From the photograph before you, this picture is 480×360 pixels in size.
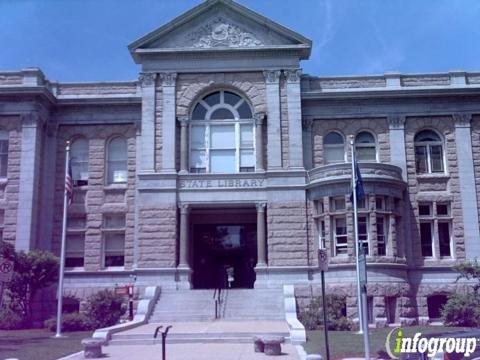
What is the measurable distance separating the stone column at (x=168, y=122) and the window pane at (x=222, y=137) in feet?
7.15

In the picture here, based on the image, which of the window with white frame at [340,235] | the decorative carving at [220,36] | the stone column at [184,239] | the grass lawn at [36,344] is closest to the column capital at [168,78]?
the decorative carving at [220,36]

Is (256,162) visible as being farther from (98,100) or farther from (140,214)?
(98,100)

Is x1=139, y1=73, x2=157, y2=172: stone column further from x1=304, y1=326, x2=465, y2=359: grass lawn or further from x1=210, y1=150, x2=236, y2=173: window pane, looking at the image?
x1=304, y1=326, x2=465, y2=359: grass lawn

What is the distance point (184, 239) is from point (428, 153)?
46.2 feet

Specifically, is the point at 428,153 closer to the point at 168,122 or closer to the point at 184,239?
the point at 184,239

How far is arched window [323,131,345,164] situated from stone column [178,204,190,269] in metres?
8.24

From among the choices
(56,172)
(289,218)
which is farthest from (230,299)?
(56,172)

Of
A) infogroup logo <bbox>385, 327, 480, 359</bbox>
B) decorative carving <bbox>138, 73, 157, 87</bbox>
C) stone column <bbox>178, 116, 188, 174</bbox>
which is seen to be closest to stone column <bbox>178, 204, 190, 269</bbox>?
stone column <bbox>178, 116, 188, 174</bbox>

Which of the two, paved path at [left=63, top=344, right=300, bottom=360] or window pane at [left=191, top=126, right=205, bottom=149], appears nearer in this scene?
paved path at [left=63, top=344, right=300, bottom=360]

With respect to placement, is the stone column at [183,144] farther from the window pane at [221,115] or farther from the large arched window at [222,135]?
the window pane at [221,115]

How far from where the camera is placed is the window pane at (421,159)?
33.9 m

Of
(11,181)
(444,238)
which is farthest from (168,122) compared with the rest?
(444,238)

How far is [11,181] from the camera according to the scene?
1310 inches

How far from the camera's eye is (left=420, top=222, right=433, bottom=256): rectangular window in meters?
32.8
